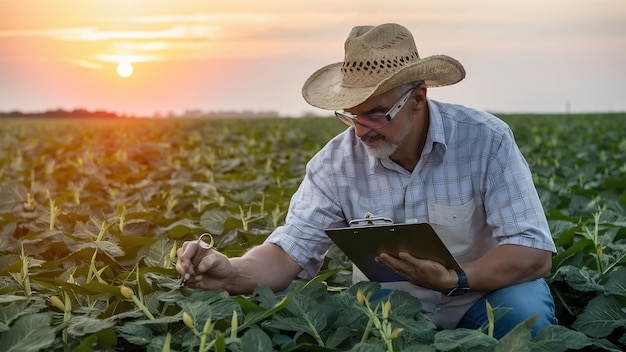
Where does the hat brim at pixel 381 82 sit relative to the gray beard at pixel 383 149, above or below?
above

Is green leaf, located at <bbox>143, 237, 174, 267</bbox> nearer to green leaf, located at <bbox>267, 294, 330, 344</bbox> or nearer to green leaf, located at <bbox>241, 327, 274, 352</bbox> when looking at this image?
green leaf, located at <bbox>267, 294, 330, 344</bbox>

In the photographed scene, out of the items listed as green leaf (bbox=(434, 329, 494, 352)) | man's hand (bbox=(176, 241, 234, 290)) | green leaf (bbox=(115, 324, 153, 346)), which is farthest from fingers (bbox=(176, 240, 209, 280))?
green leaf (bbox=(434, 329, 494, 352))

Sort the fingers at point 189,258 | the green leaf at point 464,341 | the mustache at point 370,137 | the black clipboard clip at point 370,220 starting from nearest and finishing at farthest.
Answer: the green leaf at point 464,341, the fingers at point 189,258, the mustache at point 370,137, the black clipboard clip at point 370,220

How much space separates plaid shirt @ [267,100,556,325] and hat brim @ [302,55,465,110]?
0.16 metres

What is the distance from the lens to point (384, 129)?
3174 millimetres

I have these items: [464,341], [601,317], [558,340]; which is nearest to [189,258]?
[464,341]

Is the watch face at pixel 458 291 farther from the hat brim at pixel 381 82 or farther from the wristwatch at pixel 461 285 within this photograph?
the hat brim at pixel 381 82

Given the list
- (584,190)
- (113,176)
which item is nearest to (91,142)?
(113,176)

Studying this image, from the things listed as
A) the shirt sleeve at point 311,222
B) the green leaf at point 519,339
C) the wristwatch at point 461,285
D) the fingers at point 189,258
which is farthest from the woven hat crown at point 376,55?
the green leaf at point 519,339

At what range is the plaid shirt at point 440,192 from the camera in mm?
3277

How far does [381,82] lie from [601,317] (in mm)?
1164

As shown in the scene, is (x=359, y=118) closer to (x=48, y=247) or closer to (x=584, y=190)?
(x=48, y=247)

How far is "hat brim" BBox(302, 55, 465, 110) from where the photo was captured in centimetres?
308

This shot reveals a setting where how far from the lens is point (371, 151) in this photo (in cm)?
325
